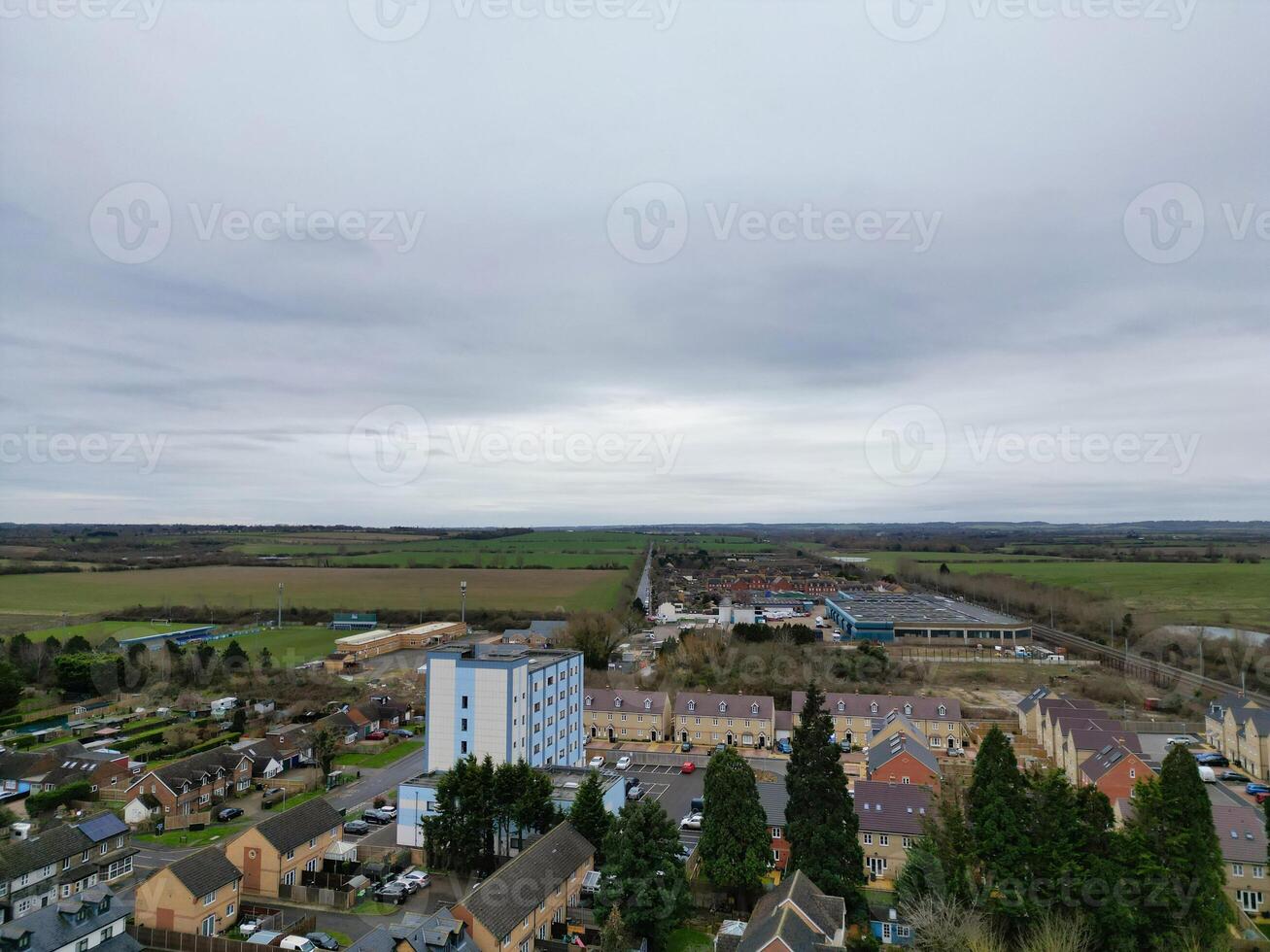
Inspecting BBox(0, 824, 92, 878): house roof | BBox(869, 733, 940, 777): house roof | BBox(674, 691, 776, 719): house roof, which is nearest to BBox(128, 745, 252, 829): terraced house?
BBox(0, 824, 92, 878): house roof

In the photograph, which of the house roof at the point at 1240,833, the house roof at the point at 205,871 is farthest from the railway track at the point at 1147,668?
the house roof at the point at 205,871

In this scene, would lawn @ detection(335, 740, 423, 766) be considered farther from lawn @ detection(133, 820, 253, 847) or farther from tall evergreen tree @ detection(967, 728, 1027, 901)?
tall evergreen tree @ detection(967, 728, 1027, 901)

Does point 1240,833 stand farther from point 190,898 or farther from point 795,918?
point 190,898

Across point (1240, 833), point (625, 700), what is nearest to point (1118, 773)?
point (1240, 833)

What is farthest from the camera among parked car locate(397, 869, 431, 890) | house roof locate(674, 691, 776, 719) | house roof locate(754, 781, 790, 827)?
house roof locate(674, 691, 776, 719)

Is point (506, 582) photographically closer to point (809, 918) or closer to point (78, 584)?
point (78, 584)
